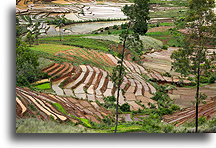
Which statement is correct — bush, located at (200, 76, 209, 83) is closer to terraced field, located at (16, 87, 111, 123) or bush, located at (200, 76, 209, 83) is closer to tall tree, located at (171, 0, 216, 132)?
tall tree, located at (171, 0, 216, 132)

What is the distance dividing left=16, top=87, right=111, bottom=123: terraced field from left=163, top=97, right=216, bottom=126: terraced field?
1301mm

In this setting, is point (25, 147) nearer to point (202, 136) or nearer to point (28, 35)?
point (28, 35)

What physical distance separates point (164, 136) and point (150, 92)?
3.14 ft

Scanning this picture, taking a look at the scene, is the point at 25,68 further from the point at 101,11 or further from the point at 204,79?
the point at 204,79

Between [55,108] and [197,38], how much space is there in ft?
10.3

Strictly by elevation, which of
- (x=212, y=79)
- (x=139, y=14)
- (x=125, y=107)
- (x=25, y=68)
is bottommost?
(x=125, y=107)

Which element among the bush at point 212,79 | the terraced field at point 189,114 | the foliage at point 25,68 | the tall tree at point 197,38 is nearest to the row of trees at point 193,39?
the tall tree at point 197,38

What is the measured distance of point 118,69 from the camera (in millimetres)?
5930

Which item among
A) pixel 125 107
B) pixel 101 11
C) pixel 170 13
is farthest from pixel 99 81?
pixel 170 13

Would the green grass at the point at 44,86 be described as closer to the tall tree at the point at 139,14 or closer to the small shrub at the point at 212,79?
the tall tree at the point at 139,14

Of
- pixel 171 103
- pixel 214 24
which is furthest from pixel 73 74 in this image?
pixel 214 24

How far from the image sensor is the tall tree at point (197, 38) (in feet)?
18.7

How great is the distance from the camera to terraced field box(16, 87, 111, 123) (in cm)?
582

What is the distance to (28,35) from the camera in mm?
6367
